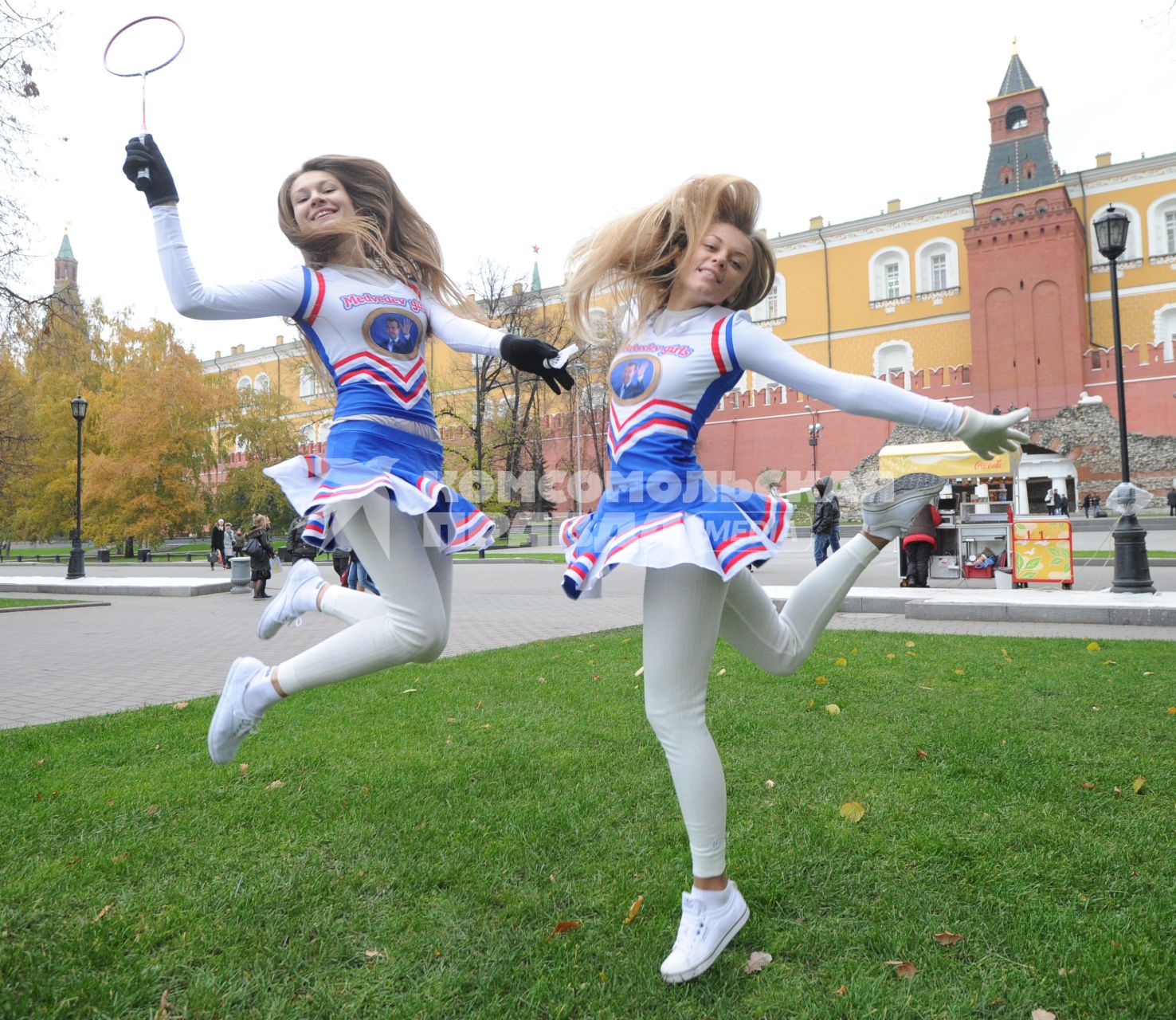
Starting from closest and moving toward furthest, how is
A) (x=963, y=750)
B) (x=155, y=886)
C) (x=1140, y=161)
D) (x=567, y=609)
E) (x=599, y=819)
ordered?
(x=155, y=886) < (x=599, y=819) < (x=963, y=750) < (x=567, y=609) < (x=1140, y=161)

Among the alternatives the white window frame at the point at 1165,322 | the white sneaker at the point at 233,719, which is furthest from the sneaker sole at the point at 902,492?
the white window frame at the point at 1165,322

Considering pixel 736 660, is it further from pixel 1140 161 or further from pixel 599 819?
pixel 1140 161

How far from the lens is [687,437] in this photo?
97.0 inches

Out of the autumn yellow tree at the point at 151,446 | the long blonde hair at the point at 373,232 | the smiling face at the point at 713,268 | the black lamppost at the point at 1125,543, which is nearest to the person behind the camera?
the smiling face at the point at 713,268

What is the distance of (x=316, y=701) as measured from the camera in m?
5.77

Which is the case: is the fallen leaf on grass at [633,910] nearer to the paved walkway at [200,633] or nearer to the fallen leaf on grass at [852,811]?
the fallen leaf on grass at [852,811]

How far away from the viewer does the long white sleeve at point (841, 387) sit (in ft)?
7.30

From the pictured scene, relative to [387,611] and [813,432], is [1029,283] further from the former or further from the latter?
[387,611]

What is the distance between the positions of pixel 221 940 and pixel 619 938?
3.82ft

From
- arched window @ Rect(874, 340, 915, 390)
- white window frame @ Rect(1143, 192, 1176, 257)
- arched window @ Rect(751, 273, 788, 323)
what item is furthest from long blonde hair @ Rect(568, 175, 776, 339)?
arched window @ Rect(751, 273, 788, 323)

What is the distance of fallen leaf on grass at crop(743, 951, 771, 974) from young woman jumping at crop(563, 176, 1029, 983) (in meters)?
0.09

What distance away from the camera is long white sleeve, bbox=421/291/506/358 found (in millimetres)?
3006

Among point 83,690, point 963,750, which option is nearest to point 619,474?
point 963,750

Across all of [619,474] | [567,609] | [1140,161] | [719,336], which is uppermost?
[1140,161]
